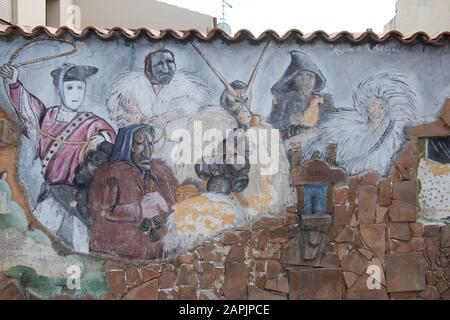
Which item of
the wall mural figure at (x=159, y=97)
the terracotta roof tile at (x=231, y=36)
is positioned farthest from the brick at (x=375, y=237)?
the wall mural figure at (x=159, y=97)

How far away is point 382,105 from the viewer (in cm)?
464

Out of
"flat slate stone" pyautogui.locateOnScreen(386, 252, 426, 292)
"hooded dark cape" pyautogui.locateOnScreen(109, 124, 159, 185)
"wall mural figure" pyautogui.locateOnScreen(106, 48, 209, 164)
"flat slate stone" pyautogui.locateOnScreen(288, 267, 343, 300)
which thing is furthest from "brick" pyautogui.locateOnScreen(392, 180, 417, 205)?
"hooded dark cape" pyautogui.locateOnScreen(109, 124, 159, 185)

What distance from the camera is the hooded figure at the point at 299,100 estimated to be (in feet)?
15.0

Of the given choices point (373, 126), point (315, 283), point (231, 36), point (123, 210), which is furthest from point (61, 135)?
point (373, 126)

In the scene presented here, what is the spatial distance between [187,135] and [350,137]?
1.59 metres

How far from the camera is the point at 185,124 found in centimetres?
457

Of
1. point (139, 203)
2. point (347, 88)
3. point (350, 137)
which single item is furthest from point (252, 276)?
point (347, 88)

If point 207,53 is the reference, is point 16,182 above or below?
below

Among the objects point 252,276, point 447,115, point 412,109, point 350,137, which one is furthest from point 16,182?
point 447,115

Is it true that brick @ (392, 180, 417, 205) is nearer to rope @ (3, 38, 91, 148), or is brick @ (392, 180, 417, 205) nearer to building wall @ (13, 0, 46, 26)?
rope @ (3, 38, 91, 148)

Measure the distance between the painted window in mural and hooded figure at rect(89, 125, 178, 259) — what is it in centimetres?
247

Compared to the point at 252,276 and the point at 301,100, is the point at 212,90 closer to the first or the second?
the point at 301,100

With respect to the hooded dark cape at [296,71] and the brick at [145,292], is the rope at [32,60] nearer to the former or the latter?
the brick at [145,292]

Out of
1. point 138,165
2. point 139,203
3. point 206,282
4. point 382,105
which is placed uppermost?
point 382,105
